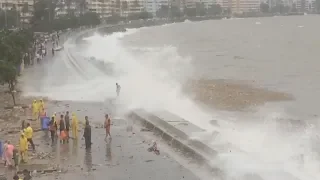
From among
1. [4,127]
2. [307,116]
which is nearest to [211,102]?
→ [307,116]

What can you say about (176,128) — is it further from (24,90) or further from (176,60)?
(176,60)

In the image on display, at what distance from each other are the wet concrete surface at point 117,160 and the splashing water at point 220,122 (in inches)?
59.3

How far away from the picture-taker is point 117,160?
53.8 ft

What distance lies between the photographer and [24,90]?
1232 inches

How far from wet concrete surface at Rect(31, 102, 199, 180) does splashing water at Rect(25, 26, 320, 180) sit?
4.94 ft

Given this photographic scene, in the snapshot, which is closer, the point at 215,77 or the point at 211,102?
the point at 211,102

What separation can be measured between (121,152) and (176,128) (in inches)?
115

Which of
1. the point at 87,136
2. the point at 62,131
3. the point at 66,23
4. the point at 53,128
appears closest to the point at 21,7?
the point at 66,23

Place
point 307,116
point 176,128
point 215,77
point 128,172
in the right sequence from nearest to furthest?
point 128,172 → point 176,128 → point 307,116 → point 215,77

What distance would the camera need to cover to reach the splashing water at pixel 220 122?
51.3 ft

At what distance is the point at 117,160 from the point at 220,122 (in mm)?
8095

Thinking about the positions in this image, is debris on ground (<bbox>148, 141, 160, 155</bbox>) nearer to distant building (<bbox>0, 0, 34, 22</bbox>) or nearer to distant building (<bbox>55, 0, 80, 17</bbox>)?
distant building (<bbox>0, 0, 34, 22</bbox>)

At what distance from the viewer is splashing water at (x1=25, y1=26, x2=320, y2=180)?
15633 millimetres

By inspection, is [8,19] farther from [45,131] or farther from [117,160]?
[117,160]
